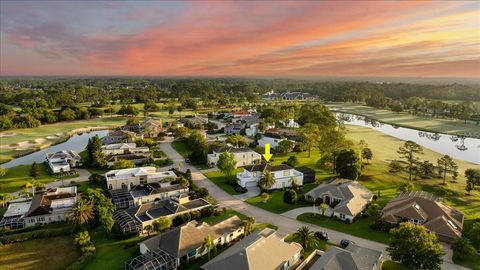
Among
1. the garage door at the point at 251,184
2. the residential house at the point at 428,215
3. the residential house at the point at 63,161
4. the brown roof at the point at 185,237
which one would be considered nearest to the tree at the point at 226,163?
the garage door at the point at 251,184

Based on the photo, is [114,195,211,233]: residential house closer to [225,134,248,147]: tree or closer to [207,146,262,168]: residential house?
[207,146,262,168]: residential house

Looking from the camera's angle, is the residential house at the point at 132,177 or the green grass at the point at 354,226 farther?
the residential house at the point at 132,177

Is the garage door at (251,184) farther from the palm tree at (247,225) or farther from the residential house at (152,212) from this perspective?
the palm tree at (247,225)

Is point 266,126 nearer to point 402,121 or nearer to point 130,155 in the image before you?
point 130,155

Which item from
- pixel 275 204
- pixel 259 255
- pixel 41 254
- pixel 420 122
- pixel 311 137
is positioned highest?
pixel 311 137

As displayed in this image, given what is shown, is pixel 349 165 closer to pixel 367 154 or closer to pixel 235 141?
pixel 367 154

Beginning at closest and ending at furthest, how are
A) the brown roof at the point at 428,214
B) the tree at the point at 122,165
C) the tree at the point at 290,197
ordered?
1. the brown roof at the point at 428,214
2. the tree at the point at 290,197
3. the tree at the point at 122,165

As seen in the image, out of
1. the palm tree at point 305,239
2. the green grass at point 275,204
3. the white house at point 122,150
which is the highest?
the white house at point 122,150

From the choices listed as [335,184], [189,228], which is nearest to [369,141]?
[335,184]

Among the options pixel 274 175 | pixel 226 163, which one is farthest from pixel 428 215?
pixel 226 163
